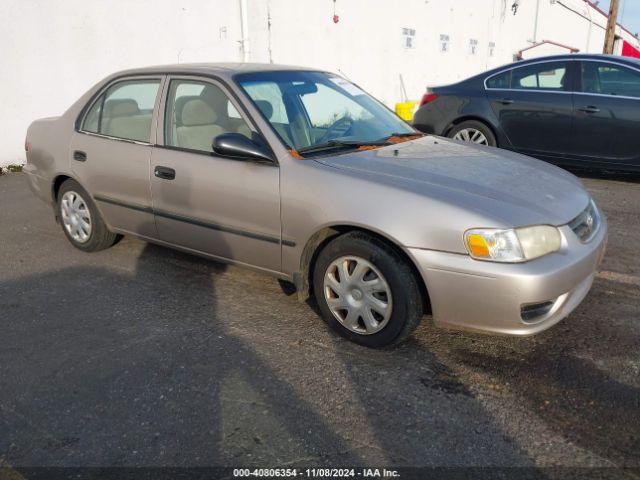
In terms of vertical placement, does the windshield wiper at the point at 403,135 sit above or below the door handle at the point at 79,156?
above

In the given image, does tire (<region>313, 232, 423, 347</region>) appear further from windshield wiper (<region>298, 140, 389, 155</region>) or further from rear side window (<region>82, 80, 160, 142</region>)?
rear side window (<region>82, 80, 160, 142</region>)

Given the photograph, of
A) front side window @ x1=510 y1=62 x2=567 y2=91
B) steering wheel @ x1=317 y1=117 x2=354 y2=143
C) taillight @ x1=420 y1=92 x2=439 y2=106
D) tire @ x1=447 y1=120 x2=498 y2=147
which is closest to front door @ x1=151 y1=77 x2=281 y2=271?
steering wheel @ x1=317 y1=117 x2=354 y2=143

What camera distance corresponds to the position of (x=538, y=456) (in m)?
2.30

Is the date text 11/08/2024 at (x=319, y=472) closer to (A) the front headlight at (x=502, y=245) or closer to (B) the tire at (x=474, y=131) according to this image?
(A) the front headlight at (x=502, y=245)

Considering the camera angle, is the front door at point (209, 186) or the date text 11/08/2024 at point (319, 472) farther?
the front door at point (209, 186)

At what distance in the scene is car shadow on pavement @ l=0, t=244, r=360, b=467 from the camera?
2377 millimetres

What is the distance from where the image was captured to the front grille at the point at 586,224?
A: 3.02m

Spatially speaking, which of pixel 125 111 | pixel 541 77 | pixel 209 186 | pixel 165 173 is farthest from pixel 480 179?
pixel 541 77

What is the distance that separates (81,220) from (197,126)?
1621mm

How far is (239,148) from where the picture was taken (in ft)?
10.7

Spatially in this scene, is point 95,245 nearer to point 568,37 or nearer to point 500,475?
point 500,475

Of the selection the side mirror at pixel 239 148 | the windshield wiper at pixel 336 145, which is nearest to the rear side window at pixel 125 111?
the side mirror at pixel 239 148

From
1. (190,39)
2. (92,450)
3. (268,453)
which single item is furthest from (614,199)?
(190,39)

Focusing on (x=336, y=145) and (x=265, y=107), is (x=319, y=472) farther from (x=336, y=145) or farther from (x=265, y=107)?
(x=265, y=107)
